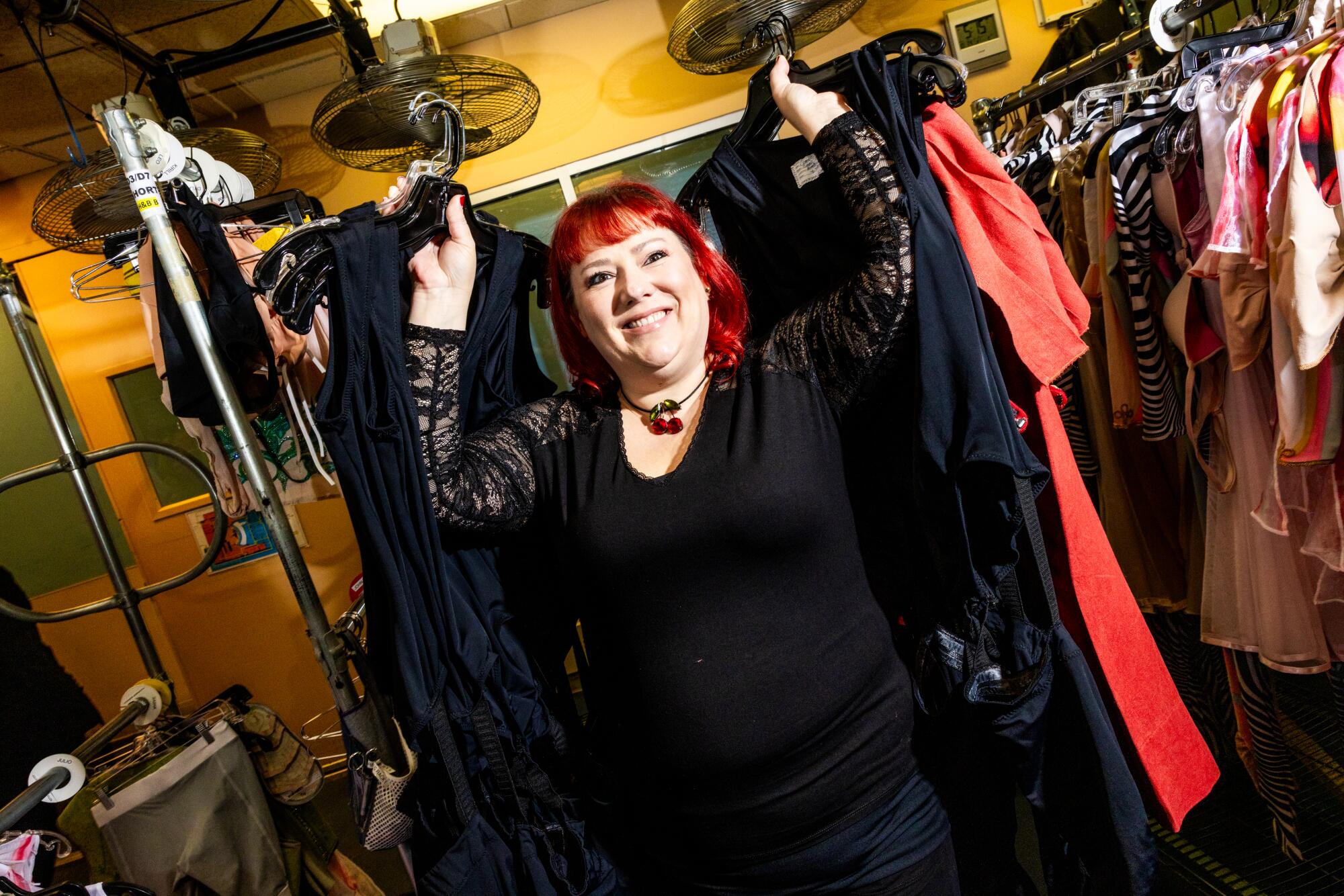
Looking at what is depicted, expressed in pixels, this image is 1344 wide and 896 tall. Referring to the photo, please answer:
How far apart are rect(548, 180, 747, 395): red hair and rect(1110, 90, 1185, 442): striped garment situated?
0.88 meters

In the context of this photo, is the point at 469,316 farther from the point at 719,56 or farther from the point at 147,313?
the point at 719,56

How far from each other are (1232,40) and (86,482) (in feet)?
9.15

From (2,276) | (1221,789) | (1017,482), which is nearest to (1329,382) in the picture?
(1017,482)

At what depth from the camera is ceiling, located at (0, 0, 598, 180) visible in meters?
2.30

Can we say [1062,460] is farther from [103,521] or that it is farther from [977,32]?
[977,32]

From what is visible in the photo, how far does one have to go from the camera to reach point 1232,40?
55.4 inches

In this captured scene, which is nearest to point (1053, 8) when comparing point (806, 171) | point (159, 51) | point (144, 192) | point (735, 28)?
point (735, 28)

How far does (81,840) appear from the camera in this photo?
1331 millimetres

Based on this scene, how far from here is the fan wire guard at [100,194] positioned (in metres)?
2.01

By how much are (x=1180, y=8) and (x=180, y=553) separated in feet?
12.5

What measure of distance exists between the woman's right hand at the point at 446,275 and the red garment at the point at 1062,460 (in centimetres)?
76

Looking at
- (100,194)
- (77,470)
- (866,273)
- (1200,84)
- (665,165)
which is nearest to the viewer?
(866,273)

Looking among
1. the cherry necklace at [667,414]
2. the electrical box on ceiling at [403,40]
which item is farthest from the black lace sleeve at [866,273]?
the electrical box on ceiling at [403,40]

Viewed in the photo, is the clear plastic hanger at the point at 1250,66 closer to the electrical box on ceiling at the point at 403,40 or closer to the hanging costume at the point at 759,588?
the hanging costume at the point at 759,588
